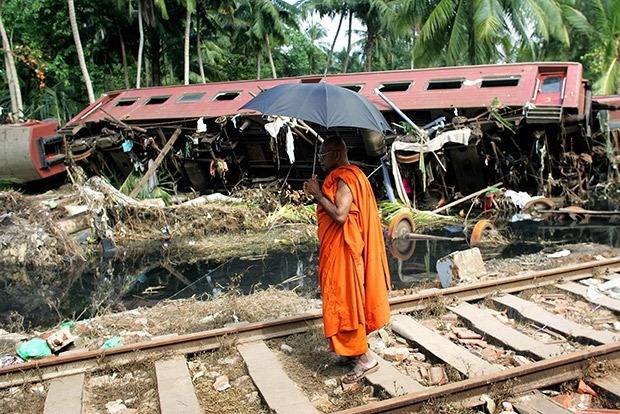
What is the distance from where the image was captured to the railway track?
11.9 ft

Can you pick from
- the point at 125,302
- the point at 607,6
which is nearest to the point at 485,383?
the point at 125,302

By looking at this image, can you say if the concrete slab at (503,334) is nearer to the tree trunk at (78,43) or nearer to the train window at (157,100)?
the train window at (157,100)

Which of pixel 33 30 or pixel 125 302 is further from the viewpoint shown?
pixel 33 30

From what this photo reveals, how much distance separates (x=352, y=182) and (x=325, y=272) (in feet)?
2.15

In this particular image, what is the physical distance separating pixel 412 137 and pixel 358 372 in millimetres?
7854

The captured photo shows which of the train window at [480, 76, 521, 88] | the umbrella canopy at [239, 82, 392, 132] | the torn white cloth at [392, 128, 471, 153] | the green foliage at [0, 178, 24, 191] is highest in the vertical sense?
the train window at [480, 76, 521, 88]

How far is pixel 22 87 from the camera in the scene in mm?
24125

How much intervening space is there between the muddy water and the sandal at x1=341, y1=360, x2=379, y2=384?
2640 millimetres

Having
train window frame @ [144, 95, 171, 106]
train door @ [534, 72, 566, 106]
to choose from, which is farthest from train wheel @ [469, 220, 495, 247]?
train window frame @ [144, 95, 171, 106]

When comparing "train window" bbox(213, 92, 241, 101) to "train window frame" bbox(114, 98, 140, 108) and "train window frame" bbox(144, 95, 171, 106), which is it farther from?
"train window frame" bbox(114, 98, 140, 108)

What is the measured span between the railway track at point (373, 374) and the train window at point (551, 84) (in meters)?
6.70

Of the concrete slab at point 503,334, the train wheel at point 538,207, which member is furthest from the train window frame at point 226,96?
the concrete slab at point 503,334

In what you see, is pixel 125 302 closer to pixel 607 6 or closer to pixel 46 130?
pixel 46 130

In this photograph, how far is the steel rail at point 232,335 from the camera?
4117 millimetres
